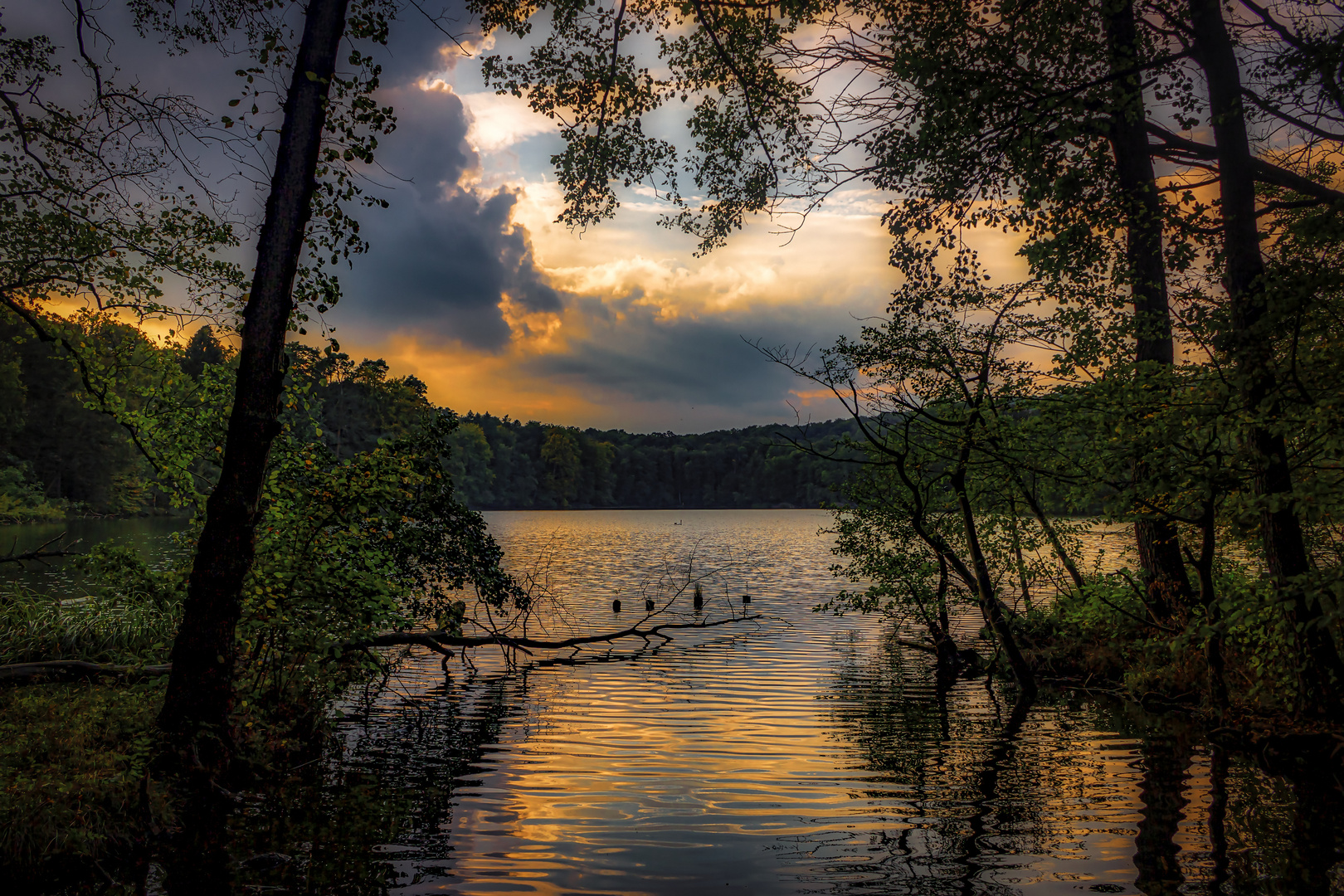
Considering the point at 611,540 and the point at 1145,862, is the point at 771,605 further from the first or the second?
the point at 611,540

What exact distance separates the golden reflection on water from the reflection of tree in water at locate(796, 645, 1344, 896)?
33mm

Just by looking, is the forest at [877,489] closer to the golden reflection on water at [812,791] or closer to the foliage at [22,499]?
the golden reflection on water at [812,791]

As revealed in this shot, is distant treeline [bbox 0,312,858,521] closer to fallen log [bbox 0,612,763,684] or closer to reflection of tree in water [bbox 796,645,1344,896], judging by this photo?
fallen log [bbox 0,612,763,684]

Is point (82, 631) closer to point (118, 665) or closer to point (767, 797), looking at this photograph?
point (118, 665)

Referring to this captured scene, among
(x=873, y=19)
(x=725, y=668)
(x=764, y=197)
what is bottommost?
(x=725, y=668)

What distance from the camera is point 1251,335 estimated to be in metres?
8.42

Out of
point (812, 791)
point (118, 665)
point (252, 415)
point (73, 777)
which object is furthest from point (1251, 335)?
point (118, 665)

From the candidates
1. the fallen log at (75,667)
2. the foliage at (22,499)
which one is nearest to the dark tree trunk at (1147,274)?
the fallen log at (75,667)

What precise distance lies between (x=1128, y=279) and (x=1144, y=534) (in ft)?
16.1

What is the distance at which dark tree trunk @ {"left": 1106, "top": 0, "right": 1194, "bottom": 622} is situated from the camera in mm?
12602

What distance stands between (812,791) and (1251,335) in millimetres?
7170

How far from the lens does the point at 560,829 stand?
834cm

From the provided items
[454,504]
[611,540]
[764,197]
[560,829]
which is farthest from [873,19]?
[611,540]

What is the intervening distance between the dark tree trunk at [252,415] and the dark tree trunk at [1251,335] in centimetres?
1008
